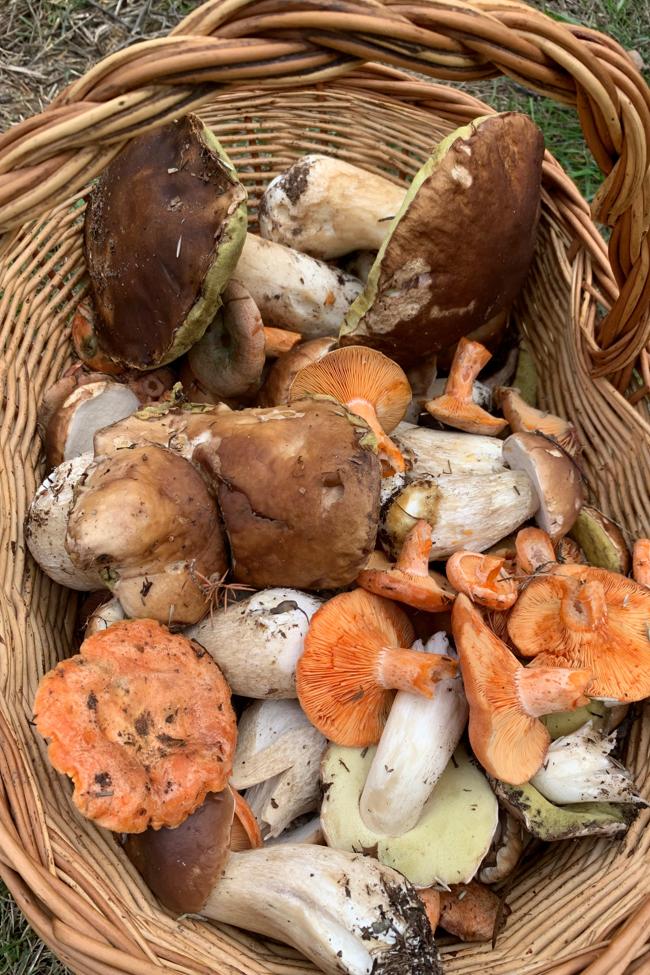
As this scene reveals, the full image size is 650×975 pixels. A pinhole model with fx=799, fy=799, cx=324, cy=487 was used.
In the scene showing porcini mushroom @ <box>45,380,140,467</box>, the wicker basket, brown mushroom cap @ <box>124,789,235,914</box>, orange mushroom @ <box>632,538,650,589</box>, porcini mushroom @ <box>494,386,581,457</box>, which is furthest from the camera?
porcini mushroom @ <box>494,386,581,457</box>

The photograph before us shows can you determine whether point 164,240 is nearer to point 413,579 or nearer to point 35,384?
point 35,384

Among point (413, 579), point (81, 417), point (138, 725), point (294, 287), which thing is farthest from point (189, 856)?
point (294, 287)

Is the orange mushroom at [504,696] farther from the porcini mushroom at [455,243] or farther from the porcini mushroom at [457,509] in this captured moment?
the porcini mushroom at [455,243]

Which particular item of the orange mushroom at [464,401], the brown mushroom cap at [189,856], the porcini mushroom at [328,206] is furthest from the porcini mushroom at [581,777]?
the porcini mushroom at [328,206]

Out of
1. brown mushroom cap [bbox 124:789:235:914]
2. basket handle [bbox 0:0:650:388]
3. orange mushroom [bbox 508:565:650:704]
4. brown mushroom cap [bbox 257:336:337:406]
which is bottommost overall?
brown mushroom cap [bbox 124:789:235:914]

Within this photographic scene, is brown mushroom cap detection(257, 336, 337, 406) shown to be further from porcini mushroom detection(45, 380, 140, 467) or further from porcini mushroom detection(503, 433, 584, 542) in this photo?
porcini mushroom detection(503, 433, 584, 542)

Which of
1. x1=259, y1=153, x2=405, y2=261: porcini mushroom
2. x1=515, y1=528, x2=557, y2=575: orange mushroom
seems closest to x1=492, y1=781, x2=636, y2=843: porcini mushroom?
x1=515, y1=528, x2=557, y2=575: orange mushroom
